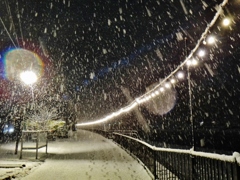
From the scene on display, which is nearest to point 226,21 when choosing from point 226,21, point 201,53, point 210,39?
point 226,21

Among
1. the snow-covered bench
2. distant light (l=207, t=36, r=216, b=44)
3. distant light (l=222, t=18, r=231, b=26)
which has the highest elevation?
distant light (l=222, t=18, r=231, b=26)

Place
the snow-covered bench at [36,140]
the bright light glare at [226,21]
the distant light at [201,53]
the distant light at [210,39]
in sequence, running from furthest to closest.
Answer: the snow-covered bench at [36,140], the distant light at [201,53], the distant light at [210,39], the bright light glare at [226,21]

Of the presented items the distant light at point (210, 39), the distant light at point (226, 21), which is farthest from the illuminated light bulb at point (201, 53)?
the distant light at point (226, 21)

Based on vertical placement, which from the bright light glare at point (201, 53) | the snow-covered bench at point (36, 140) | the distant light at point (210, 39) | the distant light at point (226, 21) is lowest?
the snow-covered bench at point (36, 140)

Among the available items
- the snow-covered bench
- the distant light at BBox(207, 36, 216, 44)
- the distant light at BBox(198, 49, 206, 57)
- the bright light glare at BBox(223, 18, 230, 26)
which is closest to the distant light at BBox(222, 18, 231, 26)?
the bright light glare at BBox(223, 18, 230, 26)

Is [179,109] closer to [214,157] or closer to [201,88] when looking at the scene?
[201,88]

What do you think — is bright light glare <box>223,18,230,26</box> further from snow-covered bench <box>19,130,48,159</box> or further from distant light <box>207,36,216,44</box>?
snow-covered bench <box>19,130,48,159</box>

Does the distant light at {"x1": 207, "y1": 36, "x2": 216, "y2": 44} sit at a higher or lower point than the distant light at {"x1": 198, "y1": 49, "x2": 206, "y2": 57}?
higher

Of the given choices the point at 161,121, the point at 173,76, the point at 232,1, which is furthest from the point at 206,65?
the point at 232,1

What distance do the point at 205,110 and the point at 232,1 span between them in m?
67.5

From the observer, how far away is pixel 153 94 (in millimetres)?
28688

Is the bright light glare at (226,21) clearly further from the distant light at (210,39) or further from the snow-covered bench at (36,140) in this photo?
the snow-covered bench at (36,140)

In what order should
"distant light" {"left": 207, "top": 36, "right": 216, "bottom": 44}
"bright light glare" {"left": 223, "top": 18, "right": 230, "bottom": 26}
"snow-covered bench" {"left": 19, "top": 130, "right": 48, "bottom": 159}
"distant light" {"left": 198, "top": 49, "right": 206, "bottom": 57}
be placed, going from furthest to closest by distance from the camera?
"snow-covered bench" {"left": 19, "top": 130, "right": 48, "bottom": 159}, "distant light" {"left": 198, "top": 49, "right": 206, "bottom": 57}, "distant light" {"left": 207, "top": 36, "right": 216, "bottom": 44}, "bright light glare" {"left": 223, "top": 18, "right": 230, "bottom": 26}

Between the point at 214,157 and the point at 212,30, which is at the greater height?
the point at 212,30
